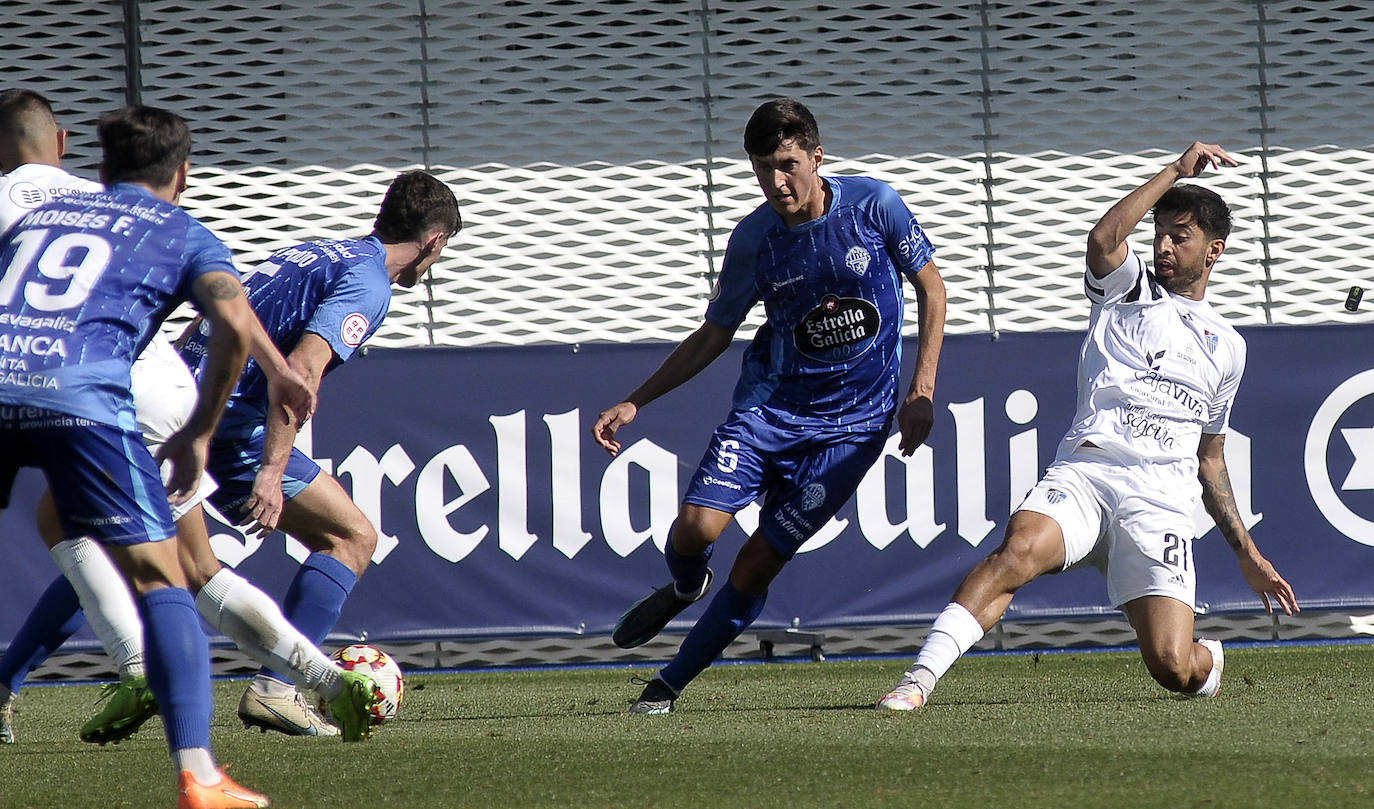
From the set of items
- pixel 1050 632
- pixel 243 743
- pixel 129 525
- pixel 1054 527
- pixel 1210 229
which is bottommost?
pixel 1050 632

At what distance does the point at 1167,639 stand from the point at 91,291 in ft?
11.2

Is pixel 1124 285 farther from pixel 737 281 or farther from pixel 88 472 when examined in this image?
pixel 88 472

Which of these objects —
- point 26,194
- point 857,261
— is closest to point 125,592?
point 26,194

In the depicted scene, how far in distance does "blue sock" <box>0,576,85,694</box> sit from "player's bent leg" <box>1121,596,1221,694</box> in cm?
335

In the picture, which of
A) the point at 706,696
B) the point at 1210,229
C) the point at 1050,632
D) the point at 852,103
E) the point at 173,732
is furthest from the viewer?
the point at 852,103

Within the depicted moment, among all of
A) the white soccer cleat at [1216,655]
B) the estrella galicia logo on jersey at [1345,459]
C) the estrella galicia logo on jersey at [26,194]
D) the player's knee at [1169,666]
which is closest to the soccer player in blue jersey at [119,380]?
the estrella galicia logo on jersey at [26,194]

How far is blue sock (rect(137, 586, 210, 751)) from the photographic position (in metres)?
3.39

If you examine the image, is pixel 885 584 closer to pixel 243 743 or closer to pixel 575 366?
pixel 575 366

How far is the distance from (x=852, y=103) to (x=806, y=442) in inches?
165

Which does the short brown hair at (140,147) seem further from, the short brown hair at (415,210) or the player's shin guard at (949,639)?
the player's shin guard at (949,639)

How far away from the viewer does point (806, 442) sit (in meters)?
5.60

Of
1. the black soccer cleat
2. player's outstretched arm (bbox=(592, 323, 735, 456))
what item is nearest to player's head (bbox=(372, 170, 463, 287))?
player's outstretched arm (bbox=(592, 323, 735, 456))

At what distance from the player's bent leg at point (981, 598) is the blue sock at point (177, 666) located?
238 cm

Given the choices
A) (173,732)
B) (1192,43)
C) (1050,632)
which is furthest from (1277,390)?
(173,732)
